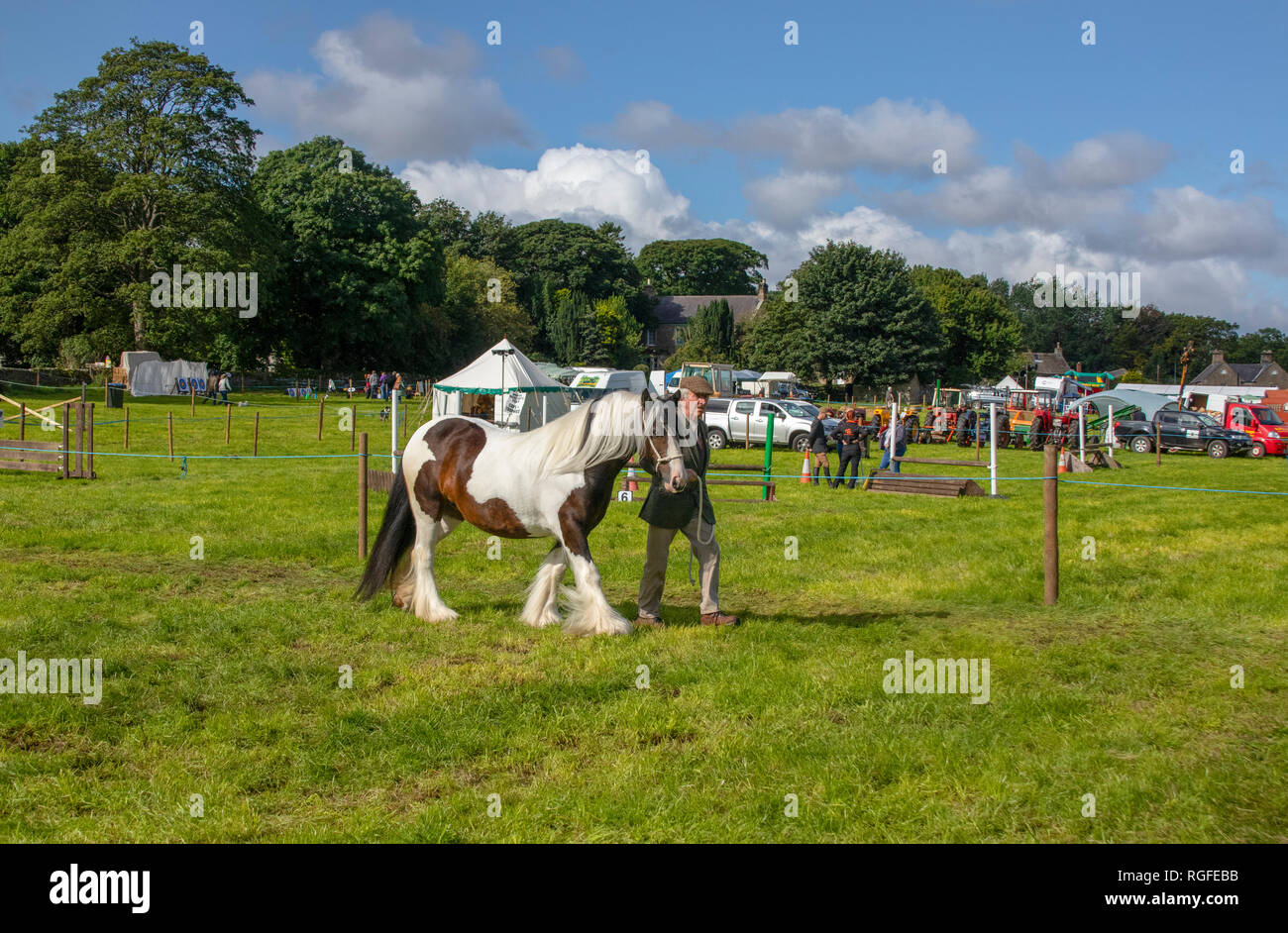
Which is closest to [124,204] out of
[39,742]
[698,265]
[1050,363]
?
[39,742]

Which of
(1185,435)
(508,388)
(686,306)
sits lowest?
(1185,435)

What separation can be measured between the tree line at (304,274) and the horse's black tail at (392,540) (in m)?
31.1

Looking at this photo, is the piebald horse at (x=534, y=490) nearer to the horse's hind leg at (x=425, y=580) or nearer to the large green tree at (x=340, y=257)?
the horse's hind leg at (x=425, y=580)

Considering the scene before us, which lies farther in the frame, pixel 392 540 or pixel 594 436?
pixel 392 540

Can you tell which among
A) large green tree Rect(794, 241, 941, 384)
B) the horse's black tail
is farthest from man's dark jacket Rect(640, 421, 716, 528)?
large green tree Rect(794, 241, 941, 384)

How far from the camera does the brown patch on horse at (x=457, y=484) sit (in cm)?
790

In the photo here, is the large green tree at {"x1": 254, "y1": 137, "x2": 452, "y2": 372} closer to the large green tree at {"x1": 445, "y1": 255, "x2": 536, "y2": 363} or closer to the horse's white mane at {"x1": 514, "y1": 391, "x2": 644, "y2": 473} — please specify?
the large green tree at {"x1": 445, "y1": 255, "x2": 536, "y2": 363}

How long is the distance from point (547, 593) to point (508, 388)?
21.1 m

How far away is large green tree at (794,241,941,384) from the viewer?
203 feet

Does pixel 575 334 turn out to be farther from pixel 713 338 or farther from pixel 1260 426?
pixel 1260 426

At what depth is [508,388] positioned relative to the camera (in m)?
28.5

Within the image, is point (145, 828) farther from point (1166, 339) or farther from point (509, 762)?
point (1166, 339)

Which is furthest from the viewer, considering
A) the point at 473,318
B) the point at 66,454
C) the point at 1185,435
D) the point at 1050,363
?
the point at 1050,363

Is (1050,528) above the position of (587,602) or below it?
above
